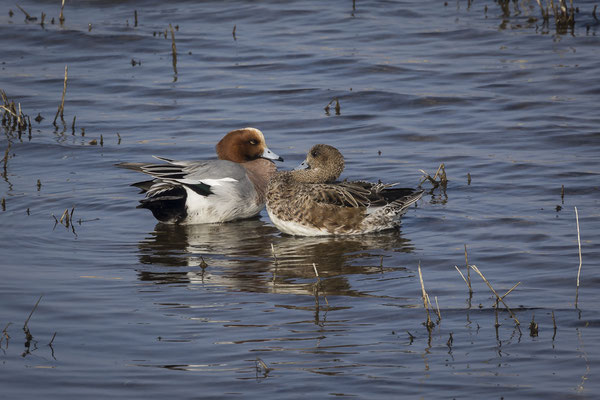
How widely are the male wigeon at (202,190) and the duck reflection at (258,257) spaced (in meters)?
0.12

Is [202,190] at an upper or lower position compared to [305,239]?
upper

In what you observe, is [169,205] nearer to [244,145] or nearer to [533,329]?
[244,145]

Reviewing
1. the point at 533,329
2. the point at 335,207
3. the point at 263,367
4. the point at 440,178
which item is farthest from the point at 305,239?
the point at 263,367

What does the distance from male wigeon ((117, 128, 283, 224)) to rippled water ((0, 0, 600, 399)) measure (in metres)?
0.20

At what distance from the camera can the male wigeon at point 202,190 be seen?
8070 millimetres

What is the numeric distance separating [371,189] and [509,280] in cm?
197

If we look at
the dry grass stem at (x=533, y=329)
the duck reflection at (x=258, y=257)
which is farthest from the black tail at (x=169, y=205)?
the dry grass stem at (x=533, y=329)

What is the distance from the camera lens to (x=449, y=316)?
5.48 metres

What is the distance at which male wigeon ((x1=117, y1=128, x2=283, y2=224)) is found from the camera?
807 cm

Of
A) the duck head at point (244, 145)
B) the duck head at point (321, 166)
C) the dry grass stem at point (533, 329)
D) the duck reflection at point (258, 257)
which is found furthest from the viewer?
the duck head at point (244, 145)

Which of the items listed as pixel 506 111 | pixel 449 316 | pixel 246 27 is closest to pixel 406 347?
pixel 449 316

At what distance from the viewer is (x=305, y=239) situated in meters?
7.84

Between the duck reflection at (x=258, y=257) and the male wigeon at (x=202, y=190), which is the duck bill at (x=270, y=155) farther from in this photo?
the duck reflection at (x=258, y=257)

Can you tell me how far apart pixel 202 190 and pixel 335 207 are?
4.07 ft
